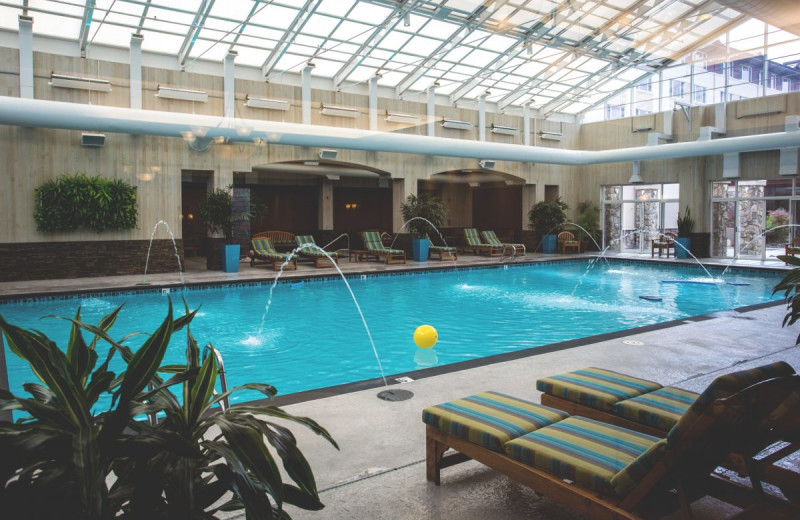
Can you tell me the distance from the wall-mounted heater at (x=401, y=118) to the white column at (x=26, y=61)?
795 cm

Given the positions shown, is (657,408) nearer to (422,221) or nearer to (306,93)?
(306,93)

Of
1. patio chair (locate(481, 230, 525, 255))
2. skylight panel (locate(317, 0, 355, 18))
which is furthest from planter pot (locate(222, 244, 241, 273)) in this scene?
patio chair (locate(481, 230, 525, 255))

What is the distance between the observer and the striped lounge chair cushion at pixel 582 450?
2024mm

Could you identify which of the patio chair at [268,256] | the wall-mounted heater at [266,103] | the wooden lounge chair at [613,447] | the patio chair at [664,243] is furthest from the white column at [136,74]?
the patio chair at [664,243]

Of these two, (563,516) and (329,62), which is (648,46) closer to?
(329,62)

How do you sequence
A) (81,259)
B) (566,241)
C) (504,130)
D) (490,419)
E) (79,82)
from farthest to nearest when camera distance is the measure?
(566,241) → (504,130) → (81,259) → (79,82) → (490,419)

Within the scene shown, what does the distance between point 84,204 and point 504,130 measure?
37.9ft

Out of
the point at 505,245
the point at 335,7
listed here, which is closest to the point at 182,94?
the point at 335,7

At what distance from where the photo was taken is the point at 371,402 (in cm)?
380

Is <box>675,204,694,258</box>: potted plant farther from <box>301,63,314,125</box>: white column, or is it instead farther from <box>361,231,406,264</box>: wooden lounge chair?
<box>301,63,314,125</box>: white column

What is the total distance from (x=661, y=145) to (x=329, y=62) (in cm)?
918

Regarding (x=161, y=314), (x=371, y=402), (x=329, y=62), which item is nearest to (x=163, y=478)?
(x=371, y=402)

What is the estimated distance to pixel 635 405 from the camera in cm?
272

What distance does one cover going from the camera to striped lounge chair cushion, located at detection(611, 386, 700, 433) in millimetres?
2588
